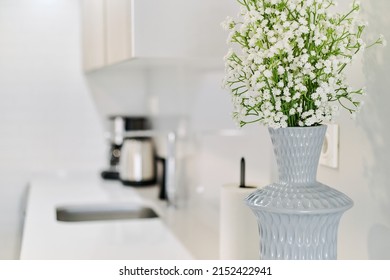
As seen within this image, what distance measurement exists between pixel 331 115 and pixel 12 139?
2.17m

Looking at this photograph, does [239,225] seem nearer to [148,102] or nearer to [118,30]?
[118,30]

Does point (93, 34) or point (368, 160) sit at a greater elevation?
point (93, 34)

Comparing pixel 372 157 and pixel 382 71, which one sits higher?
pixel 382 71

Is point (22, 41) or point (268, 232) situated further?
point (22, 41)

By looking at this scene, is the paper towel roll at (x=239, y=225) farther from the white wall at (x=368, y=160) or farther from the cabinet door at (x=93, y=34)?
the cabinet door at (x=93, y=34)

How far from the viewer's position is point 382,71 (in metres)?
0.95

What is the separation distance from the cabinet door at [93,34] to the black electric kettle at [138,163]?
38 cm

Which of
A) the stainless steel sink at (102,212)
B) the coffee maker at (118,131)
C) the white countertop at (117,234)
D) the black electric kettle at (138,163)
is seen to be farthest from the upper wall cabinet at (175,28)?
the coffee maker at (118,131)

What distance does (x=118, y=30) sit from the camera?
1.54m

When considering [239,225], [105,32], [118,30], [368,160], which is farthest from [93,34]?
[368,160]

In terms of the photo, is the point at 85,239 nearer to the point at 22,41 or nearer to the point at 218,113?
the point at 218,113

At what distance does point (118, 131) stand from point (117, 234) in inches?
45.6

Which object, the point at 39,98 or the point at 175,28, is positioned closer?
the point at 175,28
